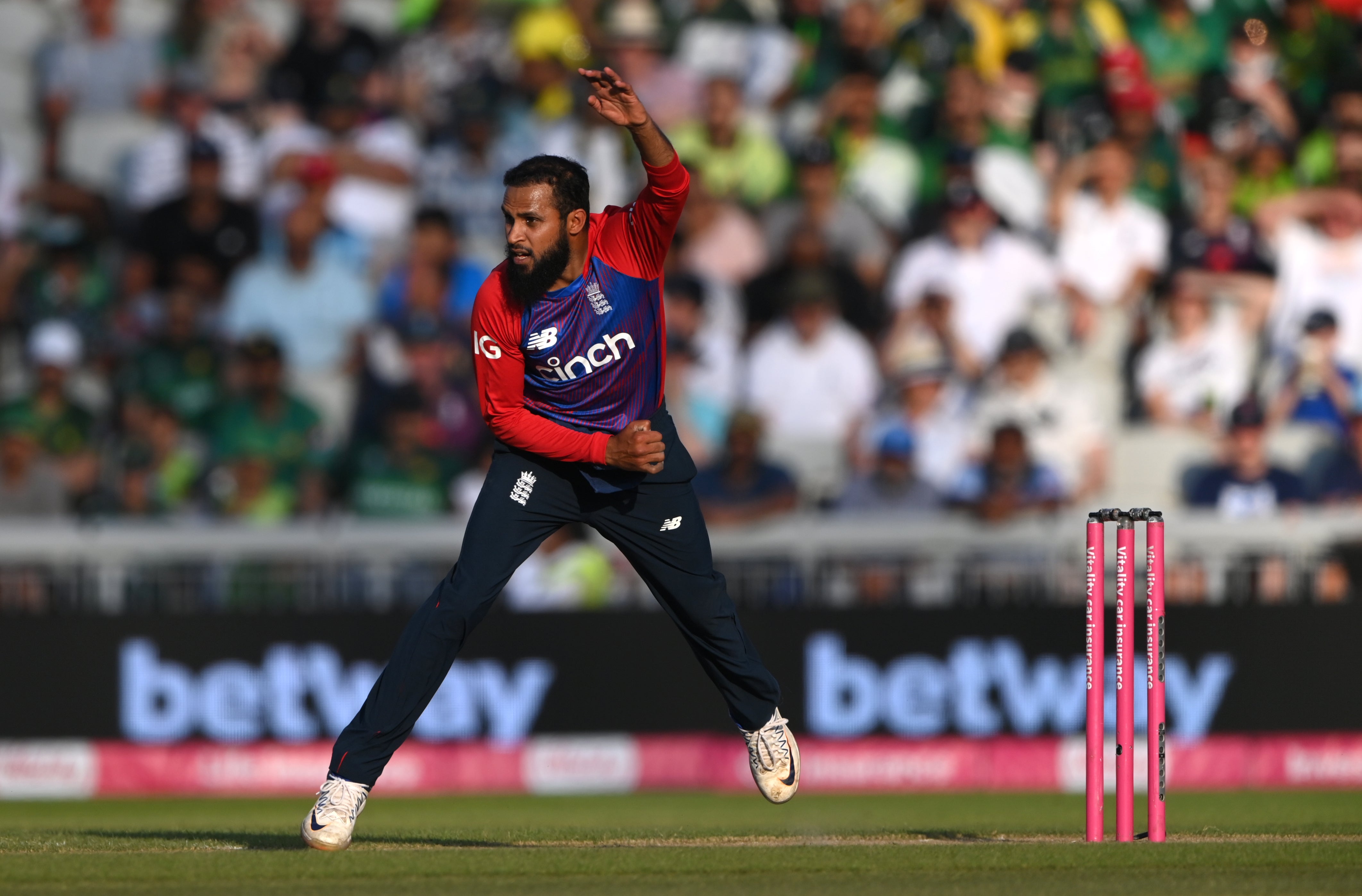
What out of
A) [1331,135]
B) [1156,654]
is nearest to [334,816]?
[1156,654]

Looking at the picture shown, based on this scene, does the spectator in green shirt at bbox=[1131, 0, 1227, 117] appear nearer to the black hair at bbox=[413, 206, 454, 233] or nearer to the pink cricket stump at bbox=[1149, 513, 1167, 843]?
the black hair at bbox=[413, 206, 454, 233]

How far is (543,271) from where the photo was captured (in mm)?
5938

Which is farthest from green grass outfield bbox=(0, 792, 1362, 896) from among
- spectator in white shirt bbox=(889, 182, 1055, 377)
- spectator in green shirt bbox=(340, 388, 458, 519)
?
spectator in white shirt bbox=(889, 182, 1055, 377)

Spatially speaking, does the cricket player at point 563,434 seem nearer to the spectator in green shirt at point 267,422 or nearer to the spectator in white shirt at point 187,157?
the spectator in green shirt at point 267,422

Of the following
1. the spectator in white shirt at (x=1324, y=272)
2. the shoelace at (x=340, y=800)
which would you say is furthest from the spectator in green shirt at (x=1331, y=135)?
the shoelace at (x=340, y=800)

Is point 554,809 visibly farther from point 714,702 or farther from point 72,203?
point 72,203

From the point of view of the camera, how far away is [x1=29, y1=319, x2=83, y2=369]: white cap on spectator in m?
11.9

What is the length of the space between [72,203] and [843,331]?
5230 mm

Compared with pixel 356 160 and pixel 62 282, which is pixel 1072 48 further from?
pixel 62 282

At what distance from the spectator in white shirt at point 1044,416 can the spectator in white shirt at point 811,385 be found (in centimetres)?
81

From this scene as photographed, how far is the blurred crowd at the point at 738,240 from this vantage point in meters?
11.5

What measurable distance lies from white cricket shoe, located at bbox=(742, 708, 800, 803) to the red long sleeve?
3.69 ft

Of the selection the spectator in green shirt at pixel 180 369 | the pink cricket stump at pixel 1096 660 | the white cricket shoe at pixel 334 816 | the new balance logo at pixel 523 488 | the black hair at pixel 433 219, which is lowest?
the white cricket shoe at pixel 334 816

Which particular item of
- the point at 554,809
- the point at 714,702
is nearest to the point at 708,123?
the point at 714,702
